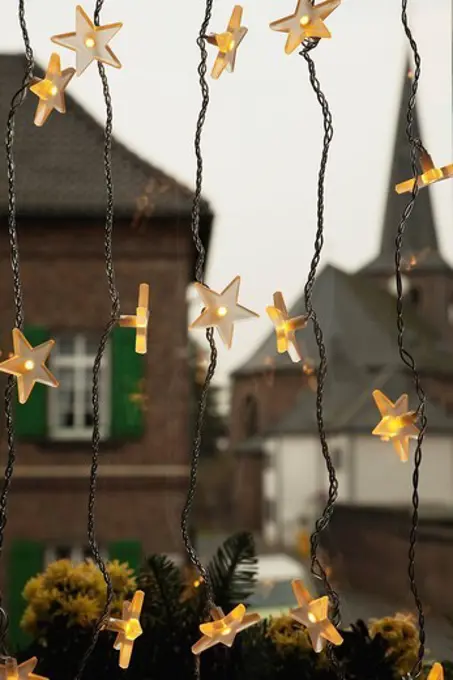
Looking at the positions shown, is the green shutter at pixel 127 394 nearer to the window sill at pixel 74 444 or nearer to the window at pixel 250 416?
the window sill at pixel 74 444

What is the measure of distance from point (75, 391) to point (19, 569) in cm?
30

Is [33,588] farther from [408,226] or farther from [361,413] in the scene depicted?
[408,226]

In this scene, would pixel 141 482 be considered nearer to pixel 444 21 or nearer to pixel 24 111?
pixel 24 111

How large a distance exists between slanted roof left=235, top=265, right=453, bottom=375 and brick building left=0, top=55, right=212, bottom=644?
0.76ft

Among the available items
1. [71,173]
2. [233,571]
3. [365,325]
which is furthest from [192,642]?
[71,173]

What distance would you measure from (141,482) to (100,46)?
0.79 m

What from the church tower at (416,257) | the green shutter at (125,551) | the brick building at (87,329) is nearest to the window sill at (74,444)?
the brick building at (87,329)

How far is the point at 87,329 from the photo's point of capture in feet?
4.82

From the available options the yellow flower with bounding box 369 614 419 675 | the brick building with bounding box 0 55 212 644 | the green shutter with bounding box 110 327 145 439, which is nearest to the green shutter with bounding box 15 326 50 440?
the brick building with bounding box 0 55 212 644

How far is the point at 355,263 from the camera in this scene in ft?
4.87

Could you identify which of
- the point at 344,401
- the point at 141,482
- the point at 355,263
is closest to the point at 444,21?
the point at 355,263

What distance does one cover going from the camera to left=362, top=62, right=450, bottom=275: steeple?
147 centimetres

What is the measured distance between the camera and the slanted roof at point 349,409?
145 centimetres

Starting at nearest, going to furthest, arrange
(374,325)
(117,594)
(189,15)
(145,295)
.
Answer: (145,295) → (117,594) → (189,15) → (374,325)
